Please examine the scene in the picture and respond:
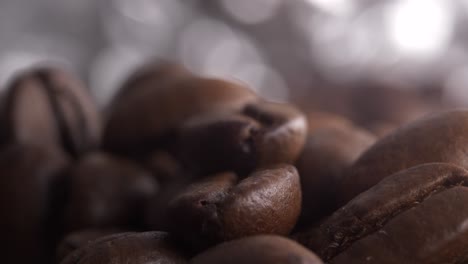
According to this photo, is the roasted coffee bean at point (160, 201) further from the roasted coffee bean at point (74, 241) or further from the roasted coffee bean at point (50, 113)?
the roasted coffee bean at point (50, 113)

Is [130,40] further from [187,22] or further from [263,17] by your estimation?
[263,17]

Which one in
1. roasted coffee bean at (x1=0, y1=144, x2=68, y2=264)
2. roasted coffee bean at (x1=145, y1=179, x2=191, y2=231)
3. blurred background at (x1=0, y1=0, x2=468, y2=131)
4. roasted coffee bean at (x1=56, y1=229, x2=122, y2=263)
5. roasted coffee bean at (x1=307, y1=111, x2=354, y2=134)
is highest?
roasted coffee bean at (x1=307, y1=111, x2=354, y2=134)

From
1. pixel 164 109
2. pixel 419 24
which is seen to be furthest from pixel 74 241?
pixel 419 24

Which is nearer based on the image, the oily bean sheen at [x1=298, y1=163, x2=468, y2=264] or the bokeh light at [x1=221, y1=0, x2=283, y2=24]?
the oily bean sheen at [x1=298, y1=163, x2=468, y2=264]

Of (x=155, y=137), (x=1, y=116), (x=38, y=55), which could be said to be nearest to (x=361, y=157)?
(x=155, y=137)

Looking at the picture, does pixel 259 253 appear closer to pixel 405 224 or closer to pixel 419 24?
pixel 405 224

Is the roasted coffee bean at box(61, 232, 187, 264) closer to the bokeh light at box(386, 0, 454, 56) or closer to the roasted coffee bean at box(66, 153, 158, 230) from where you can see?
the roasted coffee bean at box(66, 153, 158, 230)

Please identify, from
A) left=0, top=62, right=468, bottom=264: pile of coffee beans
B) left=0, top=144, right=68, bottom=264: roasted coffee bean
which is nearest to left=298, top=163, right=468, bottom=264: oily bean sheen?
left=0, top=62, right=468, bottom=264: pile of coffee beans
